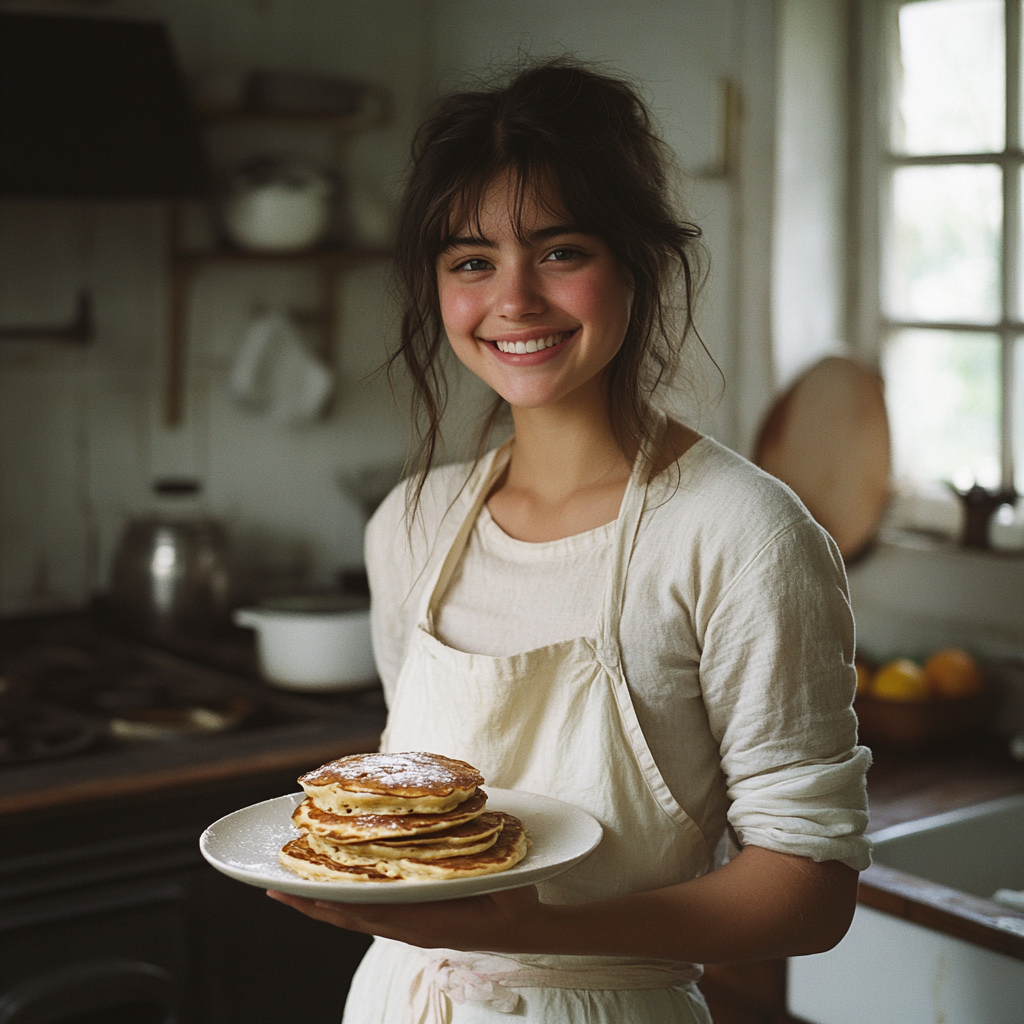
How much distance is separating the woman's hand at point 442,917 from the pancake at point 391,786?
0.08 m

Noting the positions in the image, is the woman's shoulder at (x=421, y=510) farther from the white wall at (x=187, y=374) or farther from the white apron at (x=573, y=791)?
the white wall at (x=187, y=374)

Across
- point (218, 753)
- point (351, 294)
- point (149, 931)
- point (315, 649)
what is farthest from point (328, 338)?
point (149, 931)

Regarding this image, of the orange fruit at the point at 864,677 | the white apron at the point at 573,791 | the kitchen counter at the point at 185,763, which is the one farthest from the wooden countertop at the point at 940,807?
the kitchen counter at the point at 185,763

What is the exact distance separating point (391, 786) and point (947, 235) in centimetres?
180

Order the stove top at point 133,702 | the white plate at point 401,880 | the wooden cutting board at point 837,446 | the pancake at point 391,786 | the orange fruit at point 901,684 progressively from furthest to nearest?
the wooden cutting board at point 837,446, the orange fruit at point 901,684, the stove top at point 133,702, the pancake at point 391,786, the white plate at point 401,880

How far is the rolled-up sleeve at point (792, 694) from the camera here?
3.26 ft

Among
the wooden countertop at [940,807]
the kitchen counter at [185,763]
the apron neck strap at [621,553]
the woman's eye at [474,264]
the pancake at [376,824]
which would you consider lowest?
the wooden countertop at [940,807]

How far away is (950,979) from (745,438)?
1.23 meters

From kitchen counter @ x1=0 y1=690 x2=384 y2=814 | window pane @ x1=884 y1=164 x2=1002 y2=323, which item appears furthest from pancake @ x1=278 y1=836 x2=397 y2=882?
window pane @ x1=884 y1=164 x2=1002 y2=323

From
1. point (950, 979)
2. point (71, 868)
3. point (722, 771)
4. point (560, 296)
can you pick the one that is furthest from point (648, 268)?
point (71, 868)

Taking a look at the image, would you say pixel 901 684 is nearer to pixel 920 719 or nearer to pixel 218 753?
pixel 920 719

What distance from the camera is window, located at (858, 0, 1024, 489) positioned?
2256 millimetres

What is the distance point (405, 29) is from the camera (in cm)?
302

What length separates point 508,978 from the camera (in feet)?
3.63
